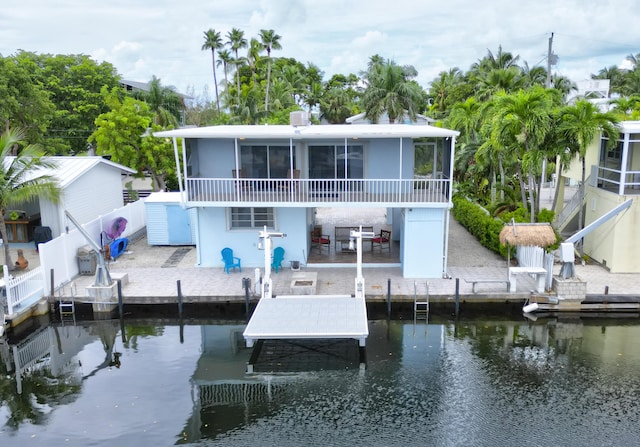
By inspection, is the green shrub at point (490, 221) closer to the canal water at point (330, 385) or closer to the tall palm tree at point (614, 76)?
the canal water at point (330, 385)

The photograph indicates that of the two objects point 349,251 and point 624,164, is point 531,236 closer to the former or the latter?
point 624,164

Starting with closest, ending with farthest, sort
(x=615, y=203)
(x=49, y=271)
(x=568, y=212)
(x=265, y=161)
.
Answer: (x=49, y=271), (x=615, y=203), (x=265, y=161), (x=568, y=212)

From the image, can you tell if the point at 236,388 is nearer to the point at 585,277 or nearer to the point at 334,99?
the point at 585,277

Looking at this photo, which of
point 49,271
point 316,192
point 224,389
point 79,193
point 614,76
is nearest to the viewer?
point 224,389

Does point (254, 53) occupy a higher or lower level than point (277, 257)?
higher

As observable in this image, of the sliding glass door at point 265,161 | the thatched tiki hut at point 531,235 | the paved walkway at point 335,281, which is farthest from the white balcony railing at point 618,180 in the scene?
the sliding glass door at point 265,161

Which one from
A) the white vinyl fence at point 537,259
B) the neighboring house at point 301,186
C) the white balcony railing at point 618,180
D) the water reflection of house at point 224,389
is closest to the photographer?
the water reflection of house at point 224,389

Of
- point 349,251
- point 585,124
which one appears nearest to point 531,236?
point 585,124
